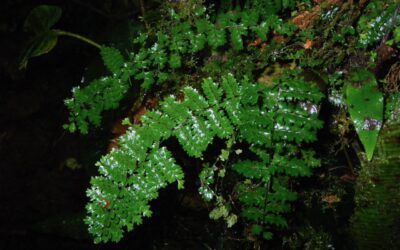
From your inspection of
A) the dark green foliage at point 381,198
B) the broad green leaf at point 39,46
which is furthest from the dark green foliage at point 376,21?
the broad green leaf at point 39,46

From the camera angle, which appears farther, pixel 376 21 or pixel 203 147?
pixel 376 21

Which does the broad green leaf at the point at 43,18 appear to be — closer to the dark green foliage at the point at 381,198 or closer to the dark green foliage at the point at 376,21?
the dark green foliage at the point at 376,21

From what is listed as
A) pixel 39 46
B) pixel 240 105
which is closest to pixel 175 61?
pixel 240 105

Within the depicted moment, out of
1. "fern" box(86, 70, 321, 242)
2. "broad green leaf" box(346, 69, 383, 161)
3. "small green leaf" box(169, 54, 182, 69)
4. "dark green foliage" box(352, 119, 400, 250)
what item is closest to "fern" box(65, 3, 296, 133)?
"small green leaf" box(169, 54, 182, 69)

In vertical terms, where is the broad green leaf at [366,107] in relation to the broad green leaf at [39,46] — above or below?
below

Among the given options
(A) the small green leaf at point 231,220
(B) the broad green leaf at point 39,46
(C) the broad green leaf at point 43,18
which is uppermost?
(C) the broad green leaf at point 43,18

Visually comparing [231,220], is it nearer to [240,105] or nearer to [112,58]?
[240,105]
